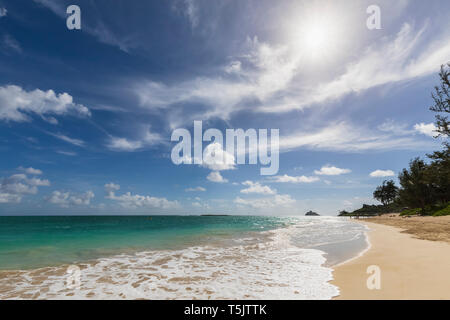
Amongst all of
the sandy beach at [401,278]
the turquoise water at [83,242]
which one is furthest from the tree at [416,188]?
the sandy beach at [401,278]

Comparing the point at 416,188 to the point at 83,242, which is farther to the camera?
the point at 416,188

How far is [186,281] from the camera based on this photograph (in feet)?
27.1

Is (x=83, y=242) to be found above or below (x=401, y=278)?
below

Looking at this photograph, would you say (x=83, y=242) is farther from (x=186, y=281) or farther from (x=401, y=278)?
(x=401, y=278)

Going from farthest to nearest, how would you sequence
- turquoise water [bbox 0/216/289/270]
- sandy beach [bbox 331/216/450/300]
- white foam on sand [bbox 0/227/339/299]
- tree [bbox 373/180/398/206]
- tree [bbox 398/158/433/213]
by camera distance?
tree [bbox 373/180/398/206], tree [bbox 398/158/433/213], turquoise water [bbox 0/216/289/270], white foam on sand [bbox 0/227/339/299], sandy beach [bbox 331/216/450/300]

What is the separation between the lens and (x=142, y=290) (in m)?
7.35

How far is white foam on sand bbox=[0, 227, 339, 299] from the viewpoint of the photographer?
22.6 feet

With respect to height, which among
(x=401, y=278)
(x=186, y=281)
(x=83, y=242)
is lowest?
(x=83, y=242)

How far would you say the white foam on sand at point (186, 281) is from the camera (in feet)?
22.6

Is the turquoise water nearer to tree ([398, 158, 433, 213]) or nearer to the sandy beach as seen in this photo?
the sandy beach

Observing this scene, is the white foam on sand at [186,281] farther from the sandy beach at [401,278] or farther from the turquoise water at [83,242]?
the turquoise water at [83,242]

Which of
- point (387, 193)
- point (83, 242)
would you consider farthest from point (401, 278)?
point (387, 193)

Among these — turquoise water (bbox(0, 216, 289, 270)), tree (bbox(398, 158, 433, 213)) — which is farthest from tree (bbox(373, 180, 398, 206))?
A: turquoise water (bbox(0, 216, 289, 270))
